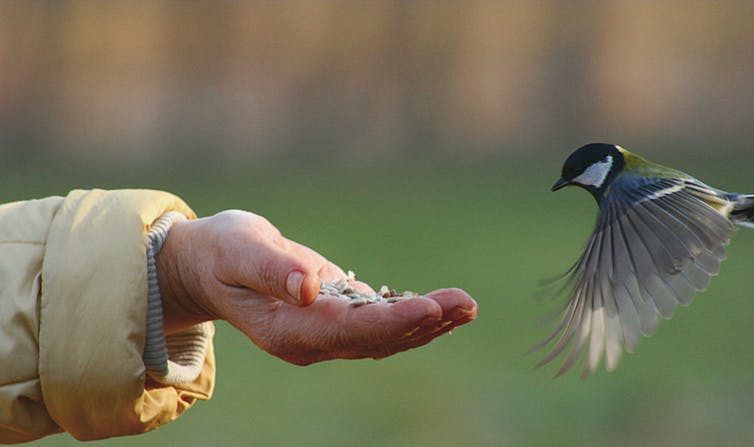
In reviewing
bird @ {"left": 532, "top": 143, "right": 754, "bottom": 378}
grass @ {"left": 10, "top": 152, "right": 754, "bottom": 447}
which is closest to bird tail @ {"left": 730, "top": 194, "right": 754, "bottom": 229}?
bird @ {"left": 532, "top": 143, "right": 754, "bottom": 378}

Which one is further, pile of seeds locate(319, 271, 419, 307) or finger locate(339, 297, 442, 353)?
pile of seeds locate(319, 271, 419, 307)

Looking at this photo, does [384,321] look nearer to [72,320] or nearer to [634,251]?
[72,320]

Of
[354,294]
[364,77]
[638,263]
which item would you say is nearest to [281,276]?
[354,294]

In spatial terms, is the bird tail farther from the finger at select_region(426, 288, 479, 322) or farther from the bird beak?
the finger at select_region(426, 288, 479, 322)

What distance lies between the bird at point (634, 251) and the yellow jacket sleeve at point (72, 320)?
110 cm

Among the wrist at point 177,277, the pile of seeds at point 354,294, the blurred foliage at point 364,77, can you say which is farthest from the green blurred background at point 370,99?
the wrist at point 177,277

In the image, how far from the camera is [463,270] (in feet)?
25.6

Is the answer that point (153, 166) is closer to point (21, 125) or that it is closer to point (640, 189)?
point (21, 125)

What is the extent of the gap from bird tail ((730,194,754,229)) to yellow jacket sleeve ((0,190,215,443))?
1637 mm

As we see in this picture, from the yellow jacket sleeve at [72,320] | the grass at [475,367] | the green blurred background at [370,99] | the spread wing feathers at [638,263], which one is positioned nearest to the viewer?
the yellow jacket sleeve at [72,320]

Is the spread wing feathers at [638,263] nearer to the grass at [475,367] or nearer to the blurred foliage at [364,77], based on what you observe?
the grass at [475,367]

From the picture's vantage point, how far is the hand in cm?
193

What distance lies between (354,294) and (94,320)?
49 cm

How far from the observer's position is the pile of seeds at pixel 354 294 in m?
2.06
